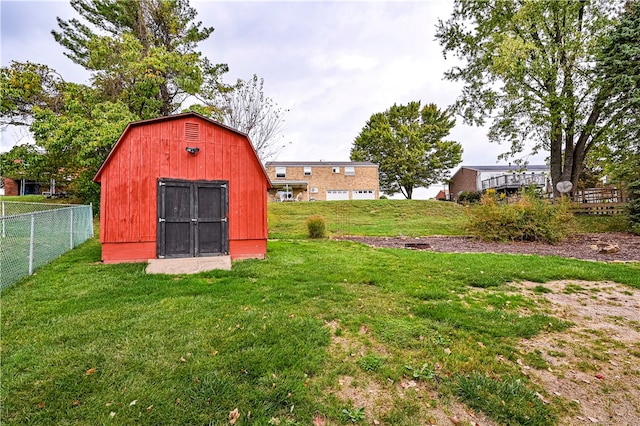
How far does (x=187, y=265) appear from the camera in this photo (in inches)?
261

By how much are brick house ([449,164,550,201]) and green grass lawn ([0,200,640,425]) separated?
27310mm

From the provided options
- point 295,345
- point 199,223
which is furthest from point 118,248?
point 295,345

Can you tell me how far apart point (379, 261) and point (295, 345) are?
15.7ft

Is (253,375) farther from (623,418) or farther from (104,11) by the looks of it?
(104,11)

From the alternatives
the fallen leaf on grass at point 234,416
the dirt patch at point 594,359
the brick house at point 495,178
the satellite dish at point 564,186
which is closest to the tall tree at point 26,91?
the fallen leaf on grass at point 234,416

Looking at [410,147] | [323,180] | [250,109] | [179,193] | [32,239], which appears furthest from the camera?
[410,147]

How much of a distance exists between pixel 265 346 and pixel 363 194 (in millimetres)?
30779

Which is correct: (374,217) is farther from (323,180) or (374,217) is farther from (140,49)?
(140,49)

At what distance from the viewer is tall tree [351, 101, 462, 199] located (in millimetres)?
37125

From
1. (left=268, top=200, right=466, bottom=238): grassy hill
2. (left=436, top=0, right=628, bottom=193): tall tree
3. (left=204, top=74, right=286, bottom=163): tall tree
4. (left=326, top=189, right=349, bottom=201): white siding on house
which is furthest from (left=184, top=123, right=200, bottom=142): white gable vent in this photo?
(left=326, top=189, right=349, bottom=201): white siding on house

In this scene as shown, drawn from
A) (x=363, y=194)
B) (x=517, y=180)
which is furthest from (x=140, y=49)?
(x=517, y=180)

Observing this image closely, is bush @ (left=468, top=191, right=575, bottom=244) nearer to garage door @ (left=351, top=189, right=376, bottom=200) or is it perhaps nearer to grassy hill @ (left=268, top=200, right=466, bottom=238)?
grassy hill @ (left=268, top=200, right=466, bottom=238)

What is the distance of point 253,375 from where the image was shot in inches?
103

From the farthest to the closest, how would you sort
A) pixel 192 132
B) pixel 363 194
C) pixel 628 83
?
pixel 363 194, pixel 628 83, pixel 192 132
